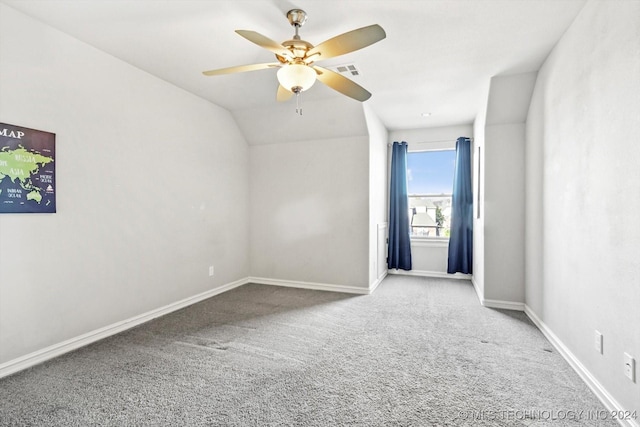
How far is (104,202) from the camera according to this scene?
2871 mm

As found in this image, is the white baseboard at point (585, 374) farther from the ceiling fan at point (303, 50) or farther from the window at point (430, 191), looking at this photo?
the window at point (430, 191)

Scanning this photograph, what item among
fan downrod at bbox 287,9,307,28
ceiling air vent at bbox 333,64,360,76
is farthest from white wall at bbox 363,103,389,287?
fan downrod at bbox 287,9,307,28

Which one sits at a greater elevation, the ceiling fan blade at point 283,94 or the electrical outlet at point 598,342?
the ceiling fan blade at point 283,94

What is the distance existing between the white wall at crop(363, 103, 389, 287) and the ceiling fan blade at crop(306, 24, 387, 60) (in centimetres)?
209

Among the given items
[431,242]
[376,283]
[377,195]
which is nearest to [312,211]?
[377,195]

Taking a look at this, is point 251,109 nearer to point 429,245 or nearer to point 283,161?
point 283,161

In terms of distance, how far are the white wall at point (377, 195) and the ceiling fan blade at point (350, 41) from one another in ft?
6.87

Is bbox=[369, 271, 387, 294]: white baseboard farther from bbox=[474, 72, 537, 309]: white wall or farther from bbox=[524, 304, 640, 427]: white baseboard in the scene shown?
bbox=[524, 304, 640, 427]: white baseboard

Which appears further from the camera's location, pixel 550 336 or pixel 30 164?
pixel 550 336

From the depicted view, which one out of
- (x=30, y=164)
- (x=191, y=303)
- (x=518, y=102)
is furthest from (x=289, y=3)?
(x=191, y=303)

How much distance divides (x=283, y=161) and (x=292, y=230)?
1068 mm

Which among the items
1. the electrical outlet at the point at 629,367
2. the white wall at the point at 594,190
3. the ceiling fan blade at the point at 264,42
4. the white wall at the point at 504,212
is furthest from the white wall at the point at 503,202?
the ceiling fan blade at the point at 264,42

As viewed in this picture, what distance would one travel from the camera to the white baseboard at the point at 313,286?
4.38m

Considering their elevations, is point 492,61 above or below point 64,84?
above
